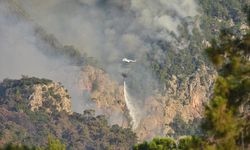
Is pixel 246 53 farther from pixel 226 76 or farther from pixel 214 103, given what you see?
pixel 214 103

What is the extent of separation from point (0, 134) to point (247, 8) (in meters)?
138

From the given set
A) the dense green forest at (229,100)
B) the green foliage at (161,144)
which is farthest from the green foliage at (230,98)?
the green foliage at (161,144)

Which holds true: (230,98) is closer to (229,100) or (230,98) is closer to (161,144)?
(229,100)

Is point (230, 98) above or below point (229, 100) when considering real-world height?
above

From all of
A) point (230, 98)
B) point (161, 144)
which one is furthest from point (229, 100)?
point (161, 144)

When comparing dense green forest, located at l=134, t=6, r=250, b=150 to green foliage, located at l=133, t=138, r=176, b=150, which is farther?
green foliage, located at l=133, t=138, r=176, b=150

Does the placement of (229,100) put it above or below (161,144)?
below

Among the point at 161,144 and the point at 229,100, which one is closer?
the point at 229,100

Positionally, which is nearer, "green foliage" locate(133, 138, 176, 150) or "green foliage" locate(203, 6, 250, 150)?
"green foliage" locate(203, 6, 250, 150)

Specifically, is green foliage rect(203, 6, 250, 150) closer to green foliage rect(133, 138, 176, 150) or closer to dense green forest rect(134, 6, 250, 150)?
dense green forest rect(134, 6, 250, 150)

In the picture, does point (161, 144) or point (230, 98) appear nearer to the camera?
point (230, 98)

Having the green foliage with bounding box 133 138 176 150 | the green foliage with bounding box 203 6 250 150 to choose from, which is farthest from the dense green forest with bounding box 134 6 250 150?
the green foliage with bounding box 133 138 176 150

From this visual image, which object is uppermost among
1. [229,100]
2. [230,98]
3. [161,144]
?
[161,144]

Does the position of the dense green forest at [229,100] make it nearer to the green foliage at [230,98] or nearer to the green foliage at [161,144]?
the green foliage at [230,98]
